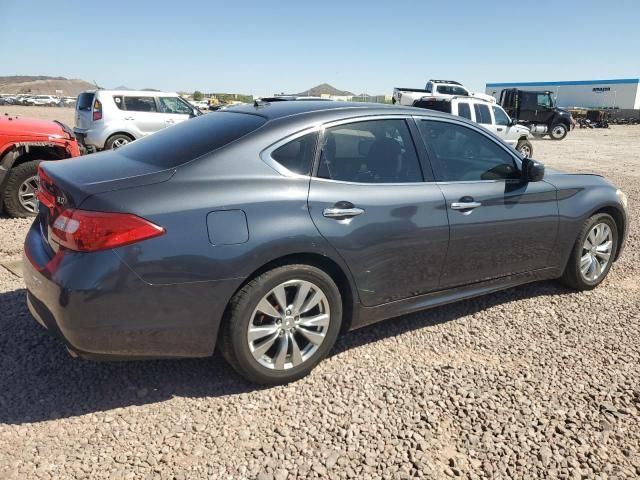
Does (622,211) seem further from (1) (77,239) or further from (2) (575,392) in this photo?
(1) (77,239)

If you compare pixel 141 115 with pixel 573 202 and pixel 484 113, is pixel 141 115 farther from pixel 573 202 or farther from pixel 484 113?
pixel 573 202

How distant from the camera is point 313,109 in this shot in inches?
130

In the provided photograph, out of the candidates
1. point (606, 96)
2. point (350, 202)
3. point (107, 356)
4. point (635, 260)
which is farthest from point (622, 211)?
point (606, 96)

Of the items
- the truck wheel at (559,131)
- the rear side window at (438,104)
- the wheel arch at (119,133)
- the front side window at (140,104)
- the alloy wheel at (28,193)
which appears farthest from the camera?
the truck wheel at (559,131)

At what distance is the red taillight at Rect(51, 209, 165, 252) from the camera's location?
7.99 feet

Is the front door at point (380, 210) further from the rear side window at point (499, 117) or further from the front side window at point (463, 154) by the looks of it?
the rear side window at point (499, 117)

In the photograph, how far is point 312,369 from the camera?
3.18 metres

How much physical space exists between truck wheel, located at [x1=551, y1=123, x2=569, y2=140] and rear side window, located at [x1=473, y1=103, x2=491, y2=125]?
12914 millimetres

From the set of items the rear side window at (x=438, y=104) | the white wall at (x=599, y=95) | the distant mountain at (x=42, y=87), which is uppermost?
the distant mountain at (x=42, y=87)

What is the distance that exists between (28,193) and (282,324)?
4934 millimetres

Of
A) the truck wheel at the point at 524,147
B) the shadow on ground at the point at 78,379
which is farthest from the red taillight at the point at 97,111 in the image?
the truck wheel at the point at 524,147

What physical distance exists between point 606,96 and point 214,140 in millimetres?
63368

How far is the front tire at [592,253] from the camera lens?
4.40 m

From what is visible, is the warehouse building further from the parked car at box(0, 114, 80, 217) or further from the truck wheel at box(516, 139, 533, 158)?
the parked car at box(0, 114, 80, 217)
